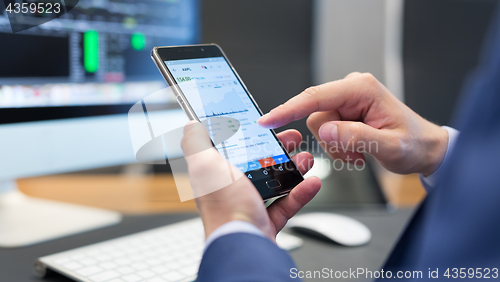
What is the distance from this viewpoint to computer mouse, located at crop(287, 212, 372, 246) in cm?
58

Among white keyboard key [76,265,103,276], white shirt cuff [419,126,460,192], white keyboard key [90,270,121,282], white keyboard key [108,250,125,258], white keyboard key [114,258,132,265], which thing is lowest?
white keyboard key [108,250,125,258]

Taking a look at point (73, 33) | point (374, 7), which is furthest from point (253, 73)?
point (73, 33)

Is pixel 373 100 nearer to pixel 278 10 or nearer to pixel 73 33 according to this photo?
pixel 73 33

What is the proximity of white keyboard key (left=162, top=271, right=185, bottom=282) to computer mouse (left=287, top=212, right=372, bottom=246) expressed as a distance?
0.79ft

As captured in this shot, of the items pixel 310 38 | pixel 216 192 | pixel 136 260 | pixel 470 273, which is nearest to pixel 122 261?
pixel 136 260

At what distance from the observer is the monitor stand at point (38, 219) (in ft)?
1.86

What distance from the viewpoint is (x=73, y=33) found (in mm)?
610

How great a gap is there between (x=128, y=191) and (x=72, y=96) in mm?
309

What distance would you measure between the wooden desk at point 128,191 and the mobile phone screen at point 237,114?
1.00 feet

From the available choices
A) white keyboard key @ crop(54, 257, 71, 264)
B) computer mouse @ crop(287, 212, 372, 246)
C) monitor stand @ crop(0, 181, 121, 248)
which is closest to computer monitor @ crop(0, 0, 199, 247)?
monitor stand @ crop(0, 181, 121, 248)

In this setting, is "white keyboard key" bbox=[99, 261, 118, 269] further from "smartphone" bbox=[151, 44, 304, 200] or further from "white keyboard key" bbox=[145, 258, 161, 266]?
"smartphone" bbox=[151, 44, 304, 200]

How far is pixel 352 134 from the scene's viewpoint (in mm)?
432

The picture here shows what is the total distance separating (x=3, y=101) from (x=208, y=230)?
0.40 m

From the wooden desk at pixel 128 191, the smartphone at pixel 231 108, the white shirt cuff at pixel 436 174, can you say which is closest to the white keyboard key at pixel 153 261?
the smartphone at pixel 231 108
